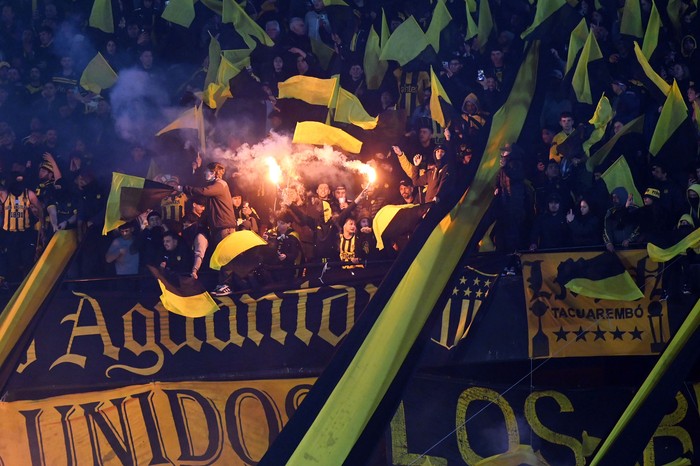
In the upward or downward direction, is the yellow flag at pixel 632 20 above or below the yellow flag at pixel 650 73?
above

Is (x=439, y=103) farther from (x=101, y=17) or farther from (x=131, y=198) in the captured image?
(x=101, y=17)

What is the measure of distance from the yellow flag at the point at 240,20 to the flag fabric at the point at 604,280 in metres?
3.45

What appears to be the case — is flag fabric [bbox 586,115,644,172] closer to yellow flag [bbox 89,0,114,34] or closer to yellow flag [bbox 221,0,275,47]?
yellow flag [bbox 221,0,275,47]

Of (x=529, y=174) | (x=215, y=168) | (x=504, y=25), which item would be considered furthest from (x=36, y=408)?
(x=504, y=25)

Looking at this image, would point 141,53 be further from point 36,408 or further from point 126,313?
point 36,408

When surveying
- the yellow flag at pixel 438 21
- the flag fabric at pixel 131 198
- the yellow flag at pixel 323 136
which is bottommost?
the flag fabric at pixel 131 198

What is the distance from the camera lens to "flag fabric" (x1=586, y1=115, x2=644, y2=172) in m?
8.64

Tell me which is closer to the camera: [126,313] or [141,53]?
[126,313]

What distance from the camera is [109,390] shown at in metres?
8.96

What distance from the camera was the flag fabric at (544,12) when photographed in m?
9.16

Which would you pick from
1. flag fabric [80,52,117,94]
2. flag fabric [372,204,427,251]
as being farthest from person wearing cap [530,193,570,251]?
flag fabric [80,52,117,94]

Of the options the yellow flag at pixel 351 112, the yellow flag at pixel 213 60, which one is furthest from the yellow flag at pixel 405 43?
the yellow flag at pixel 213 60

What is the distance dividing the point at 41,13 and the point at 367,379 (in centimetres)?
458

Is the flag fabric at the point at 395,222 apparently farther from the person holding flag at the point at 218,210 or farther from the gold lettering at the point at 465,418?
the gold lettering at the point at 465,418
